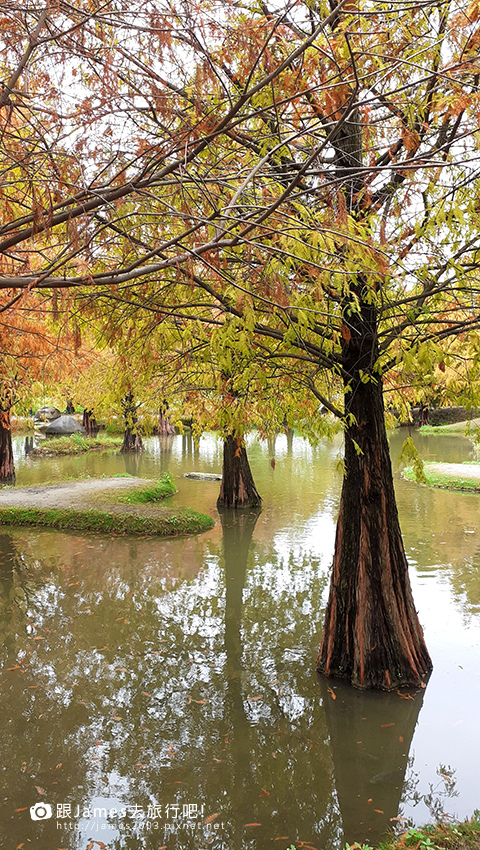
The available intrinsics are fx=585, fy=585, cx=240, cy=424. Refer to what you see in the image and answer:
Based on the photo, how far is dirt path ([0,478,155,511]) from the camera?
1545cm

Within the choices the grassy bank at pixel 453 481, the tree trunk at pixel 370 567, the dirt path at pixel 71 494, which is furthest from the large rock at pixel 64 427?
the tree trunk at pixel 370 567

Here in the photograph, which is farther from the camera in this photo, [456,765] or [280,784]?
[456,765]

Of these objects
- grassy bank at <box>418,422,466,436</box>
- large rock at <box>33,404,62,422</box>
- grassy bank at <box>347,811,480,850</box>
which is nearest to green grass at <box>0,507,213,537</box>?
grassy bank at <box>347,811,480,850</box>

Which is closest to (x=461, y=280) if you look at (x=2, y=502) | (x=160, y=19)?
(x=160, y=19)

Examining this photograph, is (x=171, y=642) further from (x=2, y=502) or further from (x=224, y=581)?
(x=2, y=502)

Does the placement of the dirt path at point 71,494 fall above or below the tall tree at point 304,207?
below

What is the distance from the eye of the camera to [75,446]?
106 feet

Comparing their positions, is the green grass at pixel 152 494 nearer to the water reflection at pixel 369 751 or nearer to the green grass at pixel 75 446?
the water reflection at pixel 369 751

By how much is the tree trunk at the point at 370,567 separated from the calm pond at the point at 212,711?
0.31 meters

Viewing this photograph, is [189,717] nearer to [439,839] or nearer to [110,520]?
[439,839]

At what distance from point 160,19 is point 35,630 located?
24.2 feet

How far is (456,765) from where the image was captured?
5199 millimetres

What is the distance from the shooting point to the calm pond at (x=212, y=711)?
14.7 feet

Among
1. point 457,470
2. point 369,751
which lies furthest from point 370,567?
point 457,470
